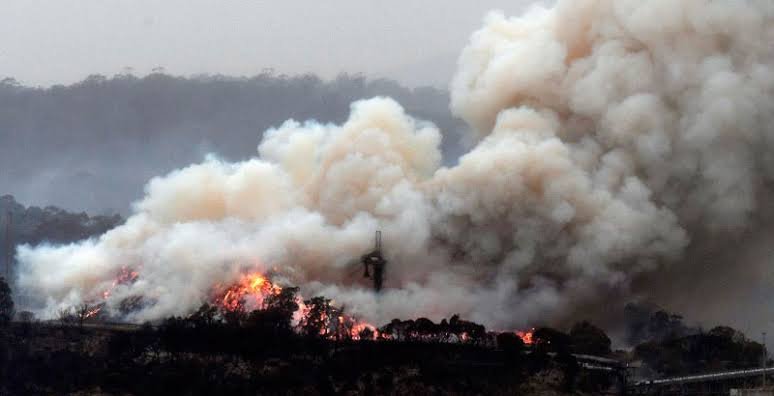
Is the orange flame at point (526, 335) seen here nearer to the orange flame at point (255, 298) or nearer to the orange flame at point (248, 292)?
the orange flame at point (255, 298)

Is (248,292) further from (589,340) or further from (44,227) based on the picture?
(44,227)

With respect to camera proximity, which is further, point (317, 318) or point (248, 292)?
point (248, 292)

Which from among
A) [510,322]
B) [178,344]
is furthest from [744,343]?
[178,344]

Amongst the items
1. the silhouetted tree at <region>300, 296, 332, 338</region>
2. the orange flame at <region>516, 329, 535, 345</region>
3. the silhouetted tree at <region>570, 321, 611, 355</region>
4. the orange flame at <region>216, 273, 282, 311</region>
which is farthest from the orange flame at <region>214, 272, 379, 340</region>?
the silhouetted tree at <region>570, 321, 611, 355</region>

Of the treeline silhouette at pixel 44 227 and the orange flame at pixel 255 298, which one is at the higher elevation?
the treeline silhouette at pixel 44 227

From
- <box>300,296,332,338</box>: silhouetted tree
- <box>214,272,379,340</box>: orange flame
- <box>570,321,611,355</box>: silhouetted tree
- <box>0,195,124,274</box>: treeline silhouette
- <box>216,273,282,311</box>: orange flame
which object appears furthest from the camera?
<box>0,195,124,274</box>: treeline silhouette

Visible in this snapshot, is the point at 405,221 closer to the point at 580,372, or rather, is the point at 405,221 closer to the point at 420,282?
the point at 420,282

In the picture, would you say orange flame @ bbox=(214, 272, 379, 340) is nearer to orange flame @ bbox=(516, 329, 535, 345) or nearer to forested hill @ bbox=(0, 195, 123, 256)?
orange flame @ bbox=(516, 329, 535, 345)

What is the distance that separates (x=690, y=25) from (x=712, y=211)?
12.7 m

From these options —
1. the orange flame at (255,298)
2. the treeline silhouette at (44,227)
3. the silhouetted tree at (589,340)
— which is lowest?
the silhouetted tree at (589,340)

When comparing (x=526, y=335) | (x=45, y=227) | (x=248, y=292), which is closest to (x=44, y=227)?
(x=45, y=227)

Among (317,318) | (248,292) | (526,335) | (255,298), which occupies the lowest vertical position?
(526,335)

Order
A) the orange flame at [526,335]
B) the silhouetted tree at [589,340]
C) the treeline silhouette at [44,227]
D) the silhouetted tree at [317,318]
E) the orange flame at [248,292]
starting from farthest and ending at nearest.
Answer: the treeline silhouette at [44,227] → the orange flame at [248,292] → the silhouetted tree at [589,340] → the orange flame at [526,335] → the silhouetted tree at [317,318]

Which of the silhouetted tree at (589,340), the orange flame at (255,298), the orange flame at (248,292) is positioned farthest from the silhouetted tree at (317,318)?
the silhouetted tree at (589,340)
